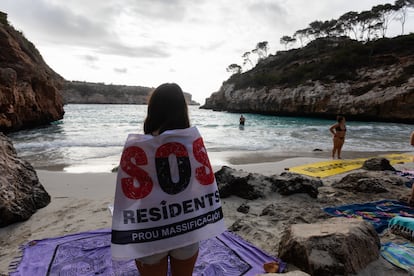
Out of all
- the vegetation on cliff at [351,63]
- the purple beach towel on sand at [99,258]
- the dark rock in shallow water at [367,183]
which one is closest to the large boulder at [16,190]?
the purple beach towel on sand at [99,258]

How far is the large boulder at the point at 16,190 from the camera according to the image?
134 inches

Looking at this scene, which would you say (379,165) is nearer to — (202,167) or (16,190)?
(202,167)

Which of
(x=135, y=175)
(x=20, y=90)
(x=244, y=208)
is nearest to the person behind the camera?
(x=135, y=175)

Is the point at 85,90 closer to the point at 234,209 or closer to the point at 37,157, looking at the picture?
the point at 37,157

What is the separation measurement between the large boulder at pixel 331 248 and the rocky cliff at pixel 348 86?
3012 centimetres

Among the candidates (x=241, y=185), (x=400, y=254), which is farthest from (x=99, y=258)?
(x=400, y=254)

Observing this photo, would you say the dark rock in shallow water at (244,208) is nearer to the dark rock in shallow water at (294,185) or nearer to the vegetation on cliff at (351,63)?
the dark rock in shallow water at (294,185)

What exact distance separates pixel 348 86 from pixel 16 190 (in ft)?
120

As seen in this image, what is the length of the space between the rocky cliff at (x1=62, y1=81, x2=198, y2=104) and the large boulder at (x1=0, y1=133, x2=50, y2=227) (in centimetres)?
10431

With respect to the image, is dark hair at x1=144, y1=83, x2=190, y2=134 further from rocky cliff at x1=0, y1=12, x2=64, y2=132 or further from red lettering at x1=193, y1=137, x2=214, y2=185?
rocky cliff at x1=0, y1=12, x2=64, y2=132

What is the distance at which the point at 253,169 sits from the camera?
720cm

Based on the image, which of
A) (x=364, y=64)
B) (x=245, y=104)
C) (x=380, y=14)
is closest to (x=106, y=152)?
(x=364, y=64)

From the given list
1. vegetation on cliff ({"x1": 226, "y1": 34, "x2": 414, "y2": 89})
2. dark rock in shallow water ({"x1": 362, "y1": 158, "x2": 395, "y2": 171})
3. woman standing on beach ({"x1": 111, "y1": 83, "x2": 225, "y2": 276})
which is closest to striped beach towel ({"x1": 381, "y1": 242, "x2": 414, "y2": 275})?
woman standing on beach ({"x1": 111, "y1": 83, "x2": 225, "y2": 276})

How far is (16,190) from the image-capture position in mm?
3736
